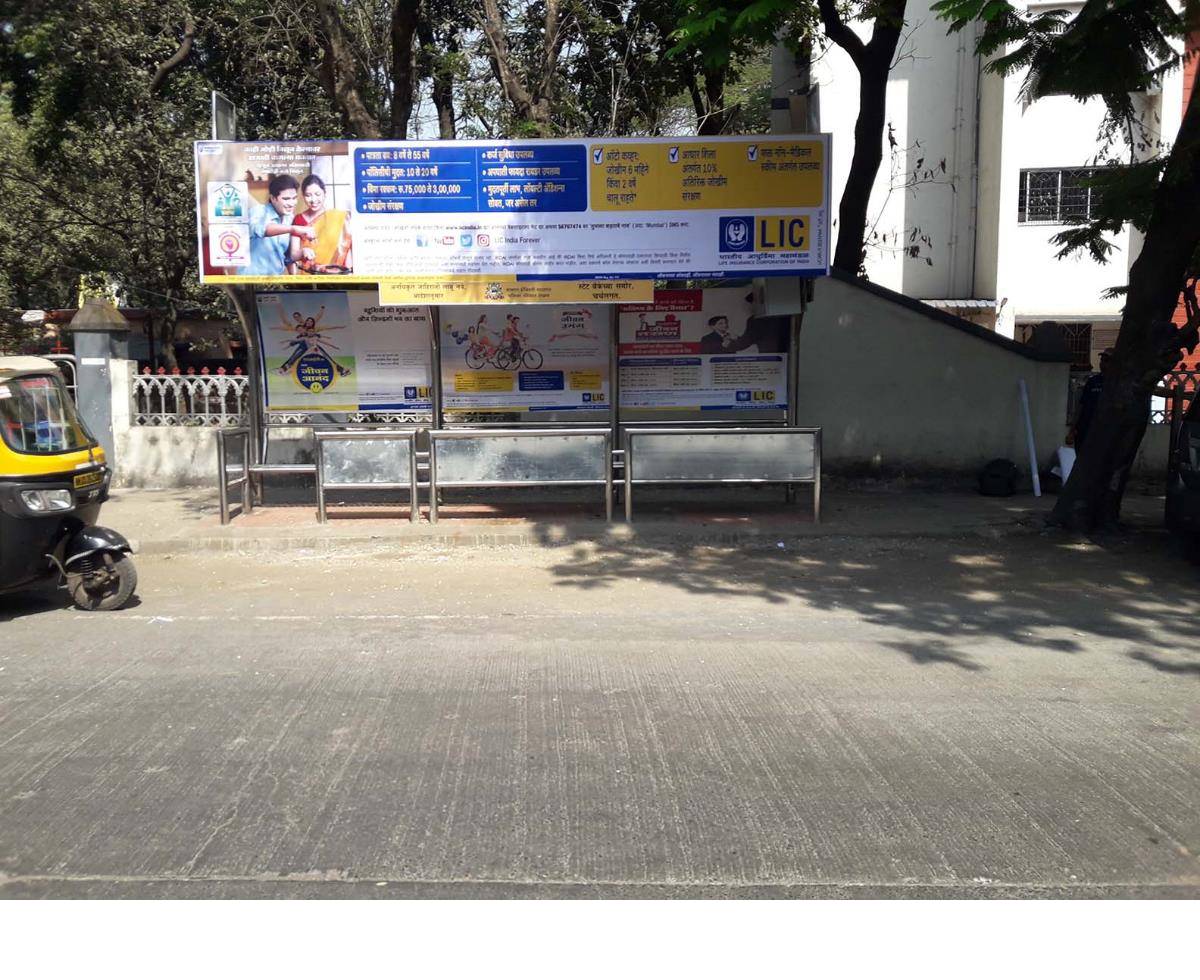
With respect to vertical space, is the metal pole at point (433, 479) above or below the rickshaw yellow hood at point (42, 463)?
below

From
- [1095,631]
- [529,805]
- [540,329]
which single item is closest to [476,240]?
[540,329]

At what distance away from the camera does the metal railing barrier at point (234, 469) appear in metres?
11.0

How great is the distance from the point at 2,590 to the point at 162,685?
213 cm

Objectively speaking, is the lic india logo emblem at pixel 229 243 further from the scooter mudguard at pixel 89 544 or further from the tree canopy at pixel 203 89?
the scooter mudguard at pixel 89 544

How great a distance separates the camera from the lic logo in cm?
1109

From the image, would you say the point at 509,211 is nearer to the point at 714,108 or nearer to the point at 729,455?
the point at 729,455

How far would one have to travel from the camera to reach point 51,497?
769 cm

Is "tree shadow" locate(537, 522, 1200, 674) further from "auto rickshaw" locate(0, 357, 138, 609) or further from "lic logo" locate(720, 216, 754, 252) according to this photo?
"auto rickshaw" locate(0, 357, 138, 609)

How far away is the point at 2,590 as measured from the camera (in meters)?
7.56

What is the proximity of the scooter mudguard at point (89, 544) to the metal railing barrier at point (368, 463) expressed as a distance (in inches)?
134

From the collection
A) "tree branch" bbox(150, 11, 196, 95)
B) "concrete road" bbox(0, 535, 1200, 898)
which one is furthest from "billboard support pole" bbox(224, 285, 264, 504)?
"tree branch" bbox(150, 11, 196, 95)

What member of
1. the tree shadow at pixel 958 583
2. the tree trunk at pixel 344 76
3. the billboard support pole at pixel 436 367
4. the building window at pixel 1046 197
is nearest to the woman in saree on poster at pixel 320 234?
the billboard support pole at pixel 436 367

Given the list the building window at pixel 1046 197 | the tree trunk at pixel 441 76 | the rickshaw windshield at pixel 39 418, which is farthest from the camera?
the building window at pixel 1046 197

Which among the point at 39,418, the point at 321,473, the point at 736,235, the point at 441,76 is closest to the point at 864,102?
the point at 736,235
